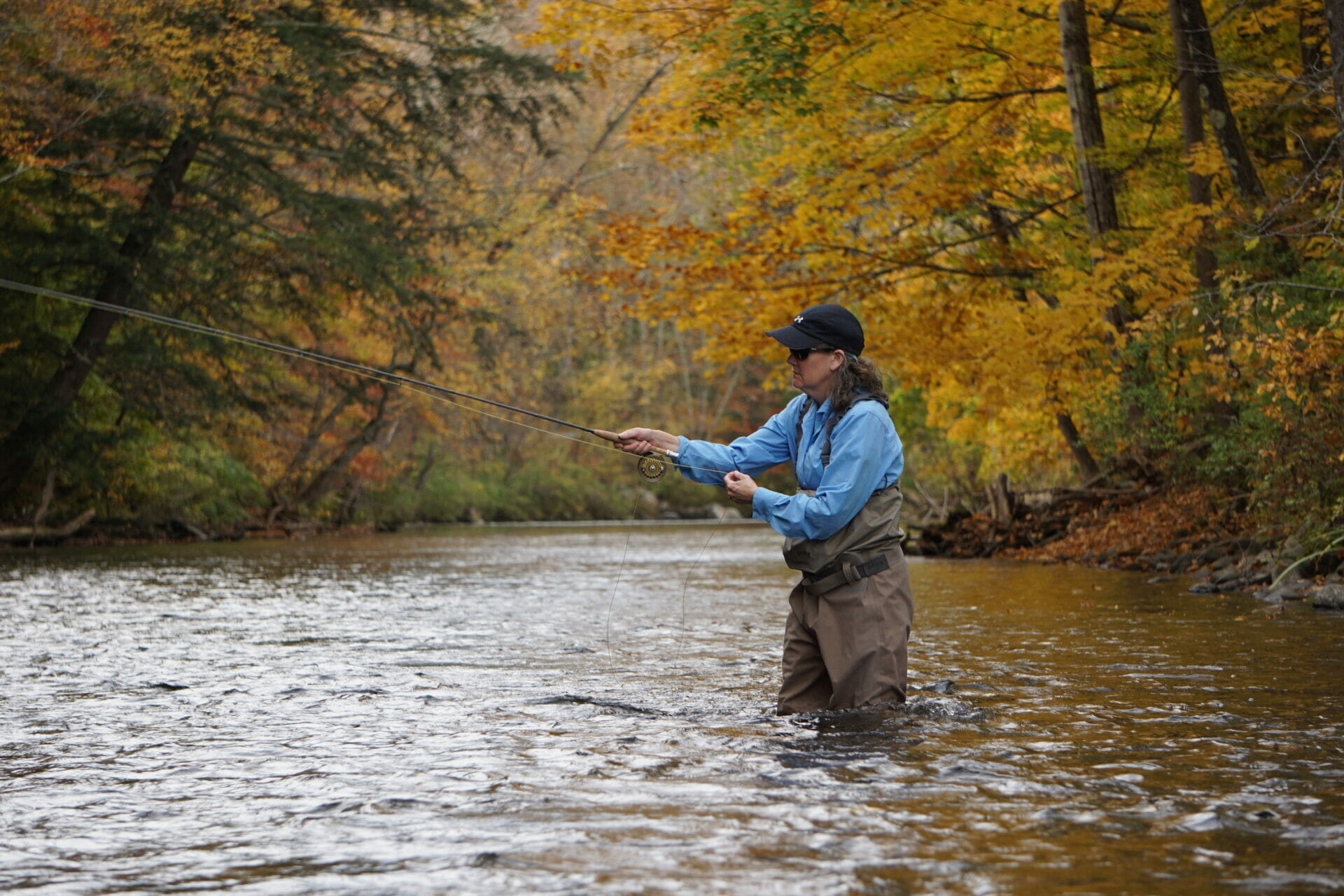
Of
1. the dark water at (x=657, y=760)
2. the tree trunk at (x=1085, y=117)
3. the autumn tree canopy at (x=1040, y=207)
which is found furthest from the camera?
the tree trunk at (x=1085, y=117)

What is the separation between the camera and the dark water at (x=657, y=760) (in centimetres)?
353

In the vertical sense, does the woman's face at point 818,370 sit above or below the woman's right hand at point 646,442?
above

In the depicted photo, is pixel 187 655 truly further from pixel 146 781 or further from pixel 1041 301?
pixel 1041 301

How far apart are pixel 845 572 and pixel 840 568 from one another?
0.03m

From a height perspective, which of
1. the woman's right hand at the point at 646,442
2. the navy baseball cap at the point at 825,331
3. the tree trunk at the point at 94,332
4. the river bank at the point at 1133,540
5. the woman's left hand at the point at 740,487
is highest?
the tree trunk at the point at 94,332

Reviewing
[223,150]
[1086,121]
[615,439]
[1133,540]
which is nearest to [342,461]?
[223,150]

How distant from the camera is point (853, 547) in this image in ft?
17.4

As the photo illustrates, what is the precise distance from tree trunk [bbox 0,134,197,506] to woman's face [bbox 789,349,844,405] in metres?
16.7

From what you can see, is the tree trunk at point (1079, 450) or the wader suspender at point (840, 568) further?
the tree trunk at point (1079, 450)

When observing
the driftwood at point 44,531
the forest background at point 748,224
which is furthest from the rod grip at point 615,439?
the driftwood at point 44,531

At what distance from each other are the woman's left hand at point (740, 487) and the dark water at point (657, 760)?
2.85 ft

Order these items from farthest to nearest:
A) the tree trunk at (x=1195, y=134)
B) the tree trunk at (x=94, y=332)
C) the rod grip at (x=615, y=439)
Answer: the tree trunk at (x=94, y=332)
the tree trunk at (x=1195, y=134)
the rod grip at (x=615, y=439)

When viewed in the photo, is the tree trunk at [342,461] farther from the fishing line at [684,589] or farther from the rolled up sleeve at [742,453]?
the rolled up sleeve at [742,453]

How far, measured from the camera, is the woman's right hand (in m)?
5.82
